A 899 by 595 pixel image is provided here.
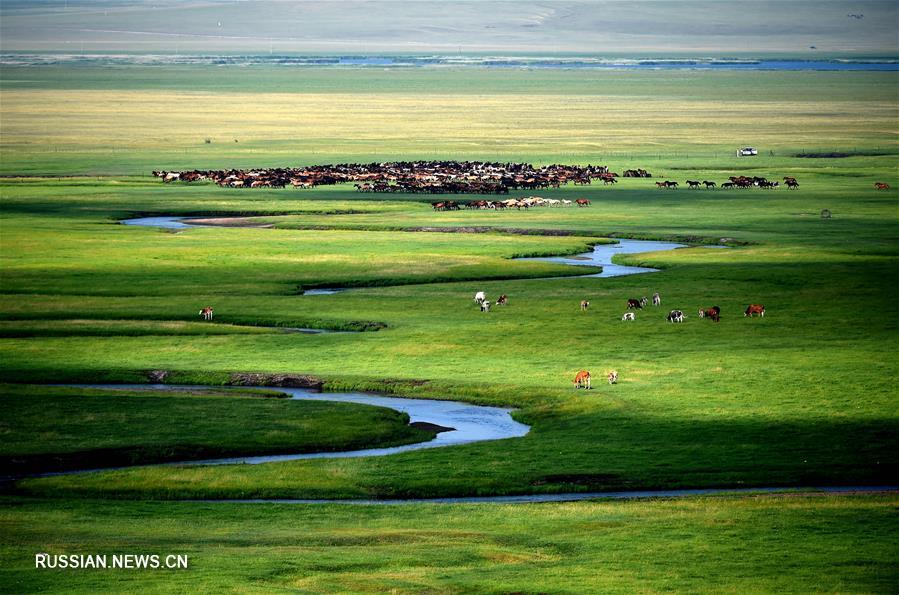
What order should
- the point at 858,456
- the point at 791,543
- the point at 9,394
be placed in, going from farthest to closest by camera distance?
the point at 9,394 → the point at 858,456 → the point at 791,543

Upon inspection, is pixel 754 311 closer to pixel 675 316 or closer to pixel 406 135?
pixel 675 316

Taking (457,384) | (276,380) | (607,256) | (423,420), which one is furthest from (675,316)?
(607,256)

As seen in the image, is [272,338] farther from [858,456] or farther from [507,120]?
[507,120]

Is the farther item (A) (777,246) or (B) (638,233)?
(B) (638,233)

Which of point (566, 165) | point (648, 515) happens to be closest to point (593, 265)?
point (648, 515)

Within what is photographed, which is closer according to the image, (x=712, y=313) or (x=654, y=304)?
(x=712, y=313)

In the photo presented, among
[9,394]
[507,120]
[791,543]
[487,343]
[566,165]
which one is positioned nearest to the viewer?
[791,543]
